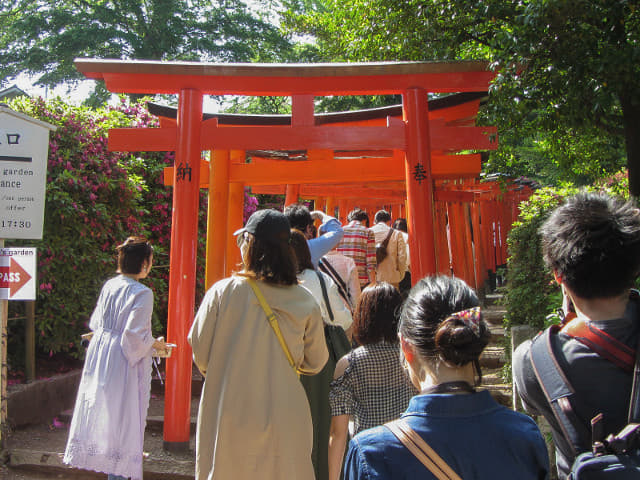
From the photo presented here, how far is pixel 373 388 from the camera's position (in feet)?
9.17

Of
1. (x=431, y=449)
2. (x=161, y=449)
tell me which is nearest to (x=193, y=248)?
(x=161, y=449)

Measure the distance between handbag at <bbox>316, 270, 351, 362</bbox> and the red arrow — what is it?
2529 mm

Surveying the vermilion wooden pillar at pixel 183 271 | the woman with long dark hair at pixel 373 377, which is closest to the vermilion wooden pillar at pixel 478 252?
the vermilion wooden pillar at pixel 183 271

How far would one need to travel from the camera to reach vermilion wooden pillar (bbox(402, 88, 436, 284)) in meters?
5.16

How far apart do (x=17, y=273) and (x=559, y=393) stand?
4.32 meters

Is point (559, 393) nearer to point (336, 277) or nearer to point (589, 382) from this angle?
point (589, 382)

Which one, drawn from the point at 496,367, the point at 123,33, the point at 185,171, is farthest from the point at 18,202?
the point at 123,33

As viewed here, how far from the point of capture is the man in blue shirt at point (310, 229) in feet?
12.5

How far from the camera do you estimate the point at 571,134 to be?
709 centimetres

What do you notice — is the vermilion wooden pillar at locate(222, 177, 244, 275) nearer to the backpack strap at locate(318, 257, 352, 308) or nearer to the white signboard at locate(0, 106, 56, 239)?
the white signboard at locate(0, 106, 56, 239)

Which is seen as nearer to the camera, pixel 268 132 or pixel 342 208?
pixel 268 132

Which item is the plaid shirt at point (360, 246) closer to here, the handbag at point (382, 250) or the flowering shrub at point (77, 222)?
the handbag at point (382, 250)

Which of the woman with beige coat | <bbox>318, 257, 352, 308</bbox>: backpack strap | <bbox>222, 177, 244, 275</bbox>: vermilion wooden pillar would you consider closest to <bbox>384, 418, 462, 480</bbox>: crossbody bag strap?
the woman with beige coat

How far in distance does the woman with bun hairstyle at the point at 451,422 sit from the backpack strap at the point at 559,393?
7cm
